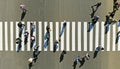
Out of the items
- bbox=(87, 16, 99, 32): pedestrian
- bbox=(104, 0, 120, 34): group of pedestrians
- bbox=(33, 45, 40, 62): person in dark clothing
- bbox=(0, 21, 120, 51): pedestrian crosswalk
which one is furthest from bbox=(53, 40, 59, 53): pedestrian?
bbox=(104, 0, 120, 34): group of pedestrians

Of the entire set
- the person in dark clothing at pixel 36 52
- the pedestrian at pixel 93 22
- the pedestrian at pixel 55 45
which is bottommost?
the person in dark clothing at pixel 36 52

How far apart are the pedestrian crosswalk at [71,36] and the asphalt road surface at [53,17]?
0.13ft

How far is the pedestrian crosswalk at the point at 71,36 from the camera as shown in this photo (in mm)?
2400

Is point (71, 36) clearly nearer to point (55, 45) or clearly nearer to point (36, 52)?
point (55, 45)

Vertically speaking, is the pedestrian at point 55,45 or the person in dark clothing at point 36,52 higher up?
the pedestrian at point 55,45

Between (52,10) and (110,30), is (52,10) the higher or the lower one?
the higher one

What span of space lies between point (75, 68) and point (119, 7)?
1.93ft

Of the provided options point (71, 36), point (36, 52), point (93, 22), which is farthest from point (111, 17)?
point (36, 52)

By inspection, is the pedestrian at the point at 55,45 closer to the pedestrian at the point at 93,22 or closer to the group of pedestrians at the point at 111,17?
the pedestrian at the point at 93,22

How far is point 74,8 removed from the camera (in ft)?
7.76

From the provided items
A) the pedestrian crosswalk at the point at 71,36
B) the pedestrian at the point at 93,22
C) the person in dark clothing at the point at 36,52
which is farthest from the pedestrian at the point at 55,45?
the pedestrian at the point at 93,22

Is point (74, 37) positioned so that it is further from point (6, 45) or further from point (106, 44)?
point (6, 45)

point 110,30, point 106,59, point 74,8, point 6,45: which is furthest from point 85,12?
point 6,45

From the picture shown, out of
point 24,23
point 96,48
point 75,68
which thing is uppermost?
point 24,23
